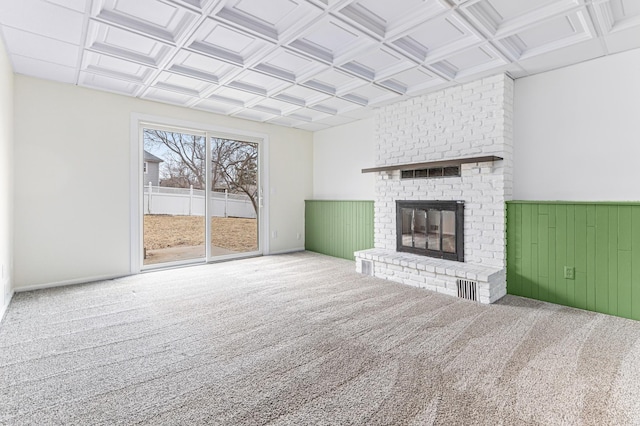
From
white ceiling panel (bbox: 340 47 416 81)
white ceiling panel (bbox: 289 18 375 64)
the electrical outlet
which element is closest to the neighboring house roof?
white ceiling panel (bbox: 289 18 375 64)

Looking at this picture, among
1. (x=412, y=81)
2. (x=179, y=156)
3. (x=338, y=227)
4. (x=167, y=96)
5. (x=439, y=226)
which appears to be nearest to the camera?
(x=412, y=81)

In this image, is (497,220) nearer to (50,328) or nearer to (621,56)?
(621,56)

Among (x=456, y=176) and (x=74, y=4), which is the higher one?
(x=74, y=4)

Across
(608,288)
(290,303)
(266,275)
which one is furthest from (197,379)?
(608,288)

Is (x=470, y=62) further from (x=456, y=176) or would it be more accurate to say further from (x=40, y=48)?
(x=40, y=48)

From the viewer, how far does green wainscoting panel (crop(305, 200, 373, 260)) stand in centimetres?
534

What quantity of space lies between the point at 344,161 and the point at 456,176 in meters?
2.36

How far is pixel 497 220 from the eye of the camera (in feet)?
11.9

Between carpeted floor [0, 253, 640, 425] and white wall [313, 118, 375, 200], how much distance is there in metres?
2.53

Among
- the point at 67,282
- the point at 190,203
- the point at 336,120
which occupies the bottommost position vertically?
the point at 67,282

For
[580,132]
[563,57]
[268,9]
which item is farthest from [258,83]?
[580,132]

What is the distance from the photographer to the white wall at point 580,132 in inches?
118

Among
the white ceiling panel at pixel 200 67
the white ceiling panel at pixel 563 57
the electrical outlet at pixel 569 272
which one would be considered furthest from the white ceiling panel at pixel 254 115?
the electrical outlet at pixel 569 272

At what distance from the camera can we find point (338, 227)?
5844mm
